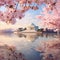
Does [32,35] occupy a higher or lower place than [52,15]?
lower

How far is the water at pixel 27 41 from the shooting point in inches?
72.7

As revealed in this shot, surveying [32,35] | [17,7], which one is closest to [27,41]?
[32,35]

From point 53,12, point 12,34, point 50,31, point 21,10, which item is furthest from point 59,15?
point 12,34

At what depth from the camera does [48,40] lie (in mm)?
1860

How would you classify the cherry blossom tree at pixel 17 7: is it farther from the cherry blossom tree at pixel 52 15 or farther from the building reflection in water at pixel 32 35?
the building reflection in water at pixel 32 35

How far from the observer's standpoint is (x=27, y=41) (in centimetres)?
186

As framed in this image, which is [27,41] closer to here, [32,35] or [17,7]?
[32,35]

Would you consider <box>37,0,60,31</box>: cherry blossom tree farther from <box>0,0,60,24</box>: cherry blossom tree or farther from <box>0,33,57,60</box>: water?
<box>0,33,57,60</box>: water

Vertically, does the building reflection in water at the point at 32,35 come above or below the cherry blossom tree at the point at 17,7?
below

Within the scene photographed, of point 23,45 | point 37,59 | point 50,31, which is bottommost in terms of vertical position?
point 37,59

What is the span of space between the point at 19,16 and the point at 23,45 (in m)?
0.29

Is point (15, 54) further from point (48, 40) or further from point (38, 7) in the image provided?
point (38, 7)

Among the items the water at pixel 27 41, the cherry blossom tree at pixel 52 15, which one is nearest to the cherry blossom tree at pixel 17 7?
the cherry blossom tree at pixel 52 15

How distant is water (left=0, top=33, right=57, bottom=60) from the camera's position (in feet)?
6.06
